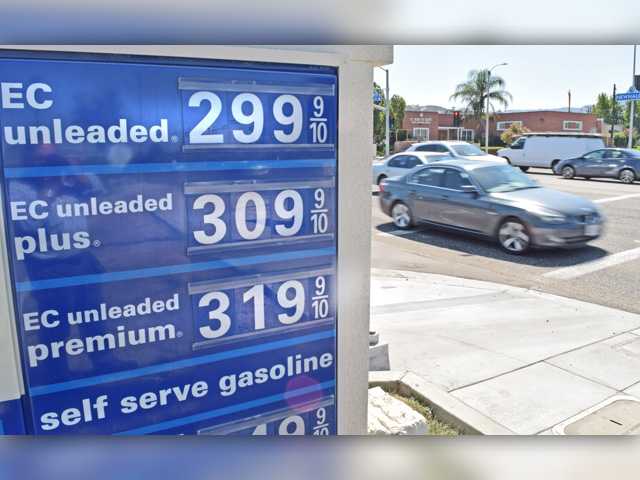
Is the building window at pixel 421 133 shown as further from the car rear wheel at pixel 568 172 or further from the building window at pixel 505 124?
the car rear wheel at pixel 568 172

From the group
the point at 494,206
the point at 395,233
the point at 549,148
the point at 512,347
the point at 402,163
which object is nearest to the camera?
the point at 512,347

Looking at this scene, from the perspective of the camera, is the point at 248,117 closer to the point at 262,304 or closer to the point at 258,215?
the point at 258,215

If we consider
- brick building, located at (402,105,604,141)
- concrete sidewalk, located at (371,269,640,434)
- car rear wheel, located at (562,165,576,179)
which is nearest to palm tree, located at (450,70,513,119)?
brick building, located at (402,105,604,141)

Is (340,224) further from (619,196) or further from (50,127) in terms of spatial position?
(619,196)

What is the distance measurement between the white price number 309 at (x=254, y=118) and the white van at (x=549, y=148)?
2316 centimetres

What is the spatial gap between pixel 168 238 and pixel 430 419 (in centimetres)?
245

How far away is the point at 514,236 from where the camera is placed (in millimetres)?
8734

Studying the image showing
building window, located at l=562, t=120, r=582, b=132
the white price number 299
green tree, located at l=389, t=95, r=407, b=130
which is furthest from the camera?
building window, located at l=562, t=120, r=582, b=132

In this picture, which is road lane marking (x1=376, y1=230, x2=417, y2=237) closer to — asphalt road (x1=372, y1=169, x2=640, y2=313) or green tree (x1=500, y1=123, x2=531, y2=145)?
asphalt road (x1=372, y1=169, x2=640, y2=313)

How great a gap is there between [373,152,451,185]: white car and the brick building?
25.8 meters

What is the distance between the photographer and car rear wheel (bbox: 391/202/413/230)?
35.7ft

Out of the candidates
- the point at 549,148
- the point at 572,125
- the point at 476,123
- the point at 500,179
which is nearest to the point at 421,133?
the point at 476,123

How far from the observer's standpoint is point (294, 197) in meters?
2.14

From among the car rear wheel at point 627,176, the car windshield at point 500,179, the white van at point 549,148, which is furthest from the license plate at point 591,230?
the white van at point 549,148
